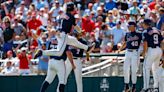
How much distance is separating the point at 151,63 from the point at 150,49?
37 cm

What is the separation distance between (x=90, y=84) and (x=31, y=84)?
5.70 feet

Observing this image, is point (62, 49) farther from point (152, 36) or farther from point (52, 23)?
point (52, 23)

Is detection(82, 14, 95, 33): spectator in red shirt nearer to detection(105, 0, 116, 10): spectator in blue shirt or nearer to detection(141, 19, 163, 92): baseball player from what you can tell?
detection(105, 0, 116, 10): spectator in blue shirt

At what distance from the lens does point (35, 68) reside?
22.0 metres

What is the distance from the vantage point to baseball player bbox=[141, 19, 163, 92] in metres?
19.6

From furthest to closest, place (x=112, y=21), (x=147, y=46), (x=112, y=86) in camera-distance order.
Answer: (x=112, y=21) < (x=112, y=86) < (x=147, y=46)

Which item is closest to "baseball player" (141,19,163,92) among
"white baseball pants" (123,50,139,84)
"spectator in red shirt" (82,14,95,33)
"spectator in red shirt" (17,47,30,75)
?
"white baseball pants" (123,50,139,84)

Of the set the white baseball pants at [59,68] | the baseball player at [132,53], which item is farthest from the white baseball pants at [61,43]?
the baseball player at [132,53]

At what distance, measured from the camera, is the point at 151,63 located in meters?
19.8

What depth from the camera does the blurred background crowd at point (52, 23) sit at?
867 inches

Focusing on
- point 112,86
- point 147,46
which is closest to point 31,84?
point 112,86

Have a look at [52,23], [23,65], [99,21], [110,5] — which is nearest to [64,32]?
[23,65]

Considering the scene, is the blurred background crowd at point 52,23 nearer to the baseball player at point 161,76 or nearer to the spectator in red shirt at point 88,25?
Result: the spectator in red shirt at point 88,25

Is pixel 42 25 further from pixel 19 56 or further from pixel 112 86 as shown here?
pixel 112 86
